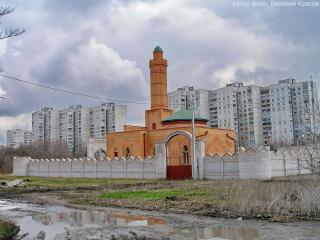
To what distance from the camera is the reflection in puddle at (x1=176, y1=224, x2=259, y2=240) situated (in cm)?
1049

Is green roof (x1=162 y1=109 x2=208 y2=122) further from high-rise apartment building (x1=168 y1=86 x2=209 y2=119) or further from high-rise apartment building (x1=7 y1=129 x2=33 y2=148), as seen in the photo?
high-rise apartment building (x1=7 y1=129 x2=33 y2=148)

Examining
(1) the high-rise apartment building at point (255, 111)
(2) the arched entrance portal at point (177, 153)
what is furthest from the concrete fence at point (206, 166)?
(1) the high-rise apartment building at point (255, 111)

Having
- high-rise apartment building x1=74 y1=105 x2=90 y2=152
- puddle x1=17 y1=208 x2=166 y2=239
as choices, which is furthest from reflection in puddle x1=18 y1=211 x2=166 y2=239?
high-rise apartment building x1=74 y1=105 x2=90 y2=152

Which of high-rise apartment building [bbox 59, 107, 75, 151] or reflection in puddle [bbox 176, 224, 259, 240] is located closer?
reflection in puddle [bbox 176, 224, 259, 240]

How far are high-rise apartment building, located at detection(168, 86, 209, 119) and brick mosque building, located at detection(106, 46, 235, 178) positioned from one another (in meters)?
16.1

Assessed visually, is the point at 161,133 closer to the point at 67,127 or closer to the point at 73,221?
the point at 73,221

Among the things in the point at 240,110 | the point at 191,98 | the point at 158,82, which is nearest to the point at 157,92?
the point at 158,82

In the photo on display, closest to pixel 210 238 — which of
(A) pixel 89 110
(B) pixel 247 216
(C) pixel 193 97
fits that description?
(B) pixel 247 216

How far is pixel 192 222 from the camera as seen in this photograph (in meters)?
13.0

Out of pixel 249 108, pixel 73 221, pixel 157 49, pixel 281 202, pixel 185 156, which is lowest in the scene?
pixel 73 221

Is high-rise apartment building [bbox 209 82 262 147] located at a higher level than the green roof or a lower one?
higher

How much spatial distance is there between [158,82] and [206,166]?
2399cm

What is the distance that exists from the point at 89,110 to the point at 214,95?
28.2m

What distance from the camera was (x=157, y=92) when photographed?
2360 inches
